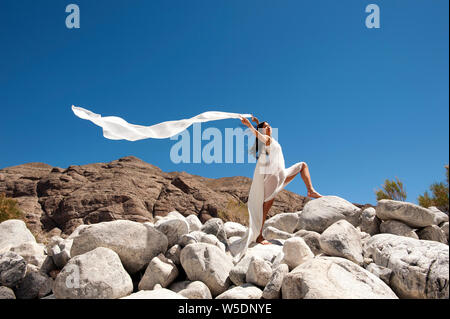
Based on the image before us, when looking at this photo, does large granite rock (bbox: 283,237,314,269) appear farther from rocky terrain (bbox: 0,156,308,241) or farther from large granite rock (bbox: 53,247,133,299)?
rocky terrain (bbox: 0,156,308,241)

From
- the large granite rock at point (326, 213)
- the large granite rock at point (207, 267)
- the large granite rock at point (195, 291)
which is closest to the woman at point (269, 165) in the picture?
the large granite rock at point (326, 213)

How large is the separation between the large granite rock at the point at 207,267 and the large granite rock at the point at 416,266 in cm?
240

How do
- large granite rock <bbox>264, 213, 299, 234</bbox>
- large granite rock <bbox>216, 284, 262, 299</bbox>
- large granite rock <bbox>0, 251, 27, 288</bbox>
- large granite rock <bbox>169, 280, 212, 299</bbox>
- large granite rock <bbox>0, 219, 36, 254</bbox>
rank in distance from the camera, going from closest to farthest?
1. large granite rock <bbox>216, 284, 262, 299</bbox>
2. large granite rock <bbox>169, 280, 212, 299</bbox>
3. large granite rock <bbox>0, 251, 27, 288</bbox>
4. large granite rock <bbox>0, 219, 36, 254</bbox>
5. large granite rock <bbox>264, 213, 299, 234</bbox>

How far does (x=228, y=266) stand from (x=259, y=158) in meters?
2.63

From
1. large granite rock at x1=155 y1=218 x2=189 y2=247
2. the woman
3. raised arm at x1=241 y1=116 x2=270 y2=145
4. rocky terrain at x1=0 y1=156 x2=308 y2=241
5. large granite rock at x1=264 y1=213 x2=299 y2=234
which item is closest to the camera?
large granite rock at x1=155 y1=218 x2=189 y2=247

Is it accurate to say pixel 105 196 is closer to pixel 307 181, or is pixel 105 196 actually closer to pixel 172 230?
pixel 172 230

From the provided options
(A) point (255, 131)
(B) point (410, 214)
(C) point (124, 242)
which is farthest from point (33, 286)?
(B) point (410, 214)

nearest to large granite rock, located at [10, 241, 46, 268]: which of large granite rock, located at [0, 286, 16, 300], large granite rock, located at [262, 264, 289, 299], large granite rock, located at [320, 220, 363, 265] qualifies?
large granite rock, located at [0, 286, 16, 300]

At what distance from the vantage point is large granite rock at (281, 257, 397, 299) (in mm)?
3397

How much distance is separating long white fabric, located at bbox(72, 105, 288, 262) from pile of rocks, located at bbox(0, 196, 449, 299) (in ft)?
2.70

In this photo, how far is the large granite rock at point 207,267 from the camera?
4.79 meters

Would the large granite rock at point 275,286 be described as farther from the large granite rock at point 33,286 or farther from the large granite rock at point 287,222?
the large granite rock at point 287,222

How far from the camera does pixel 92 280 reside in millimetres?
3979
